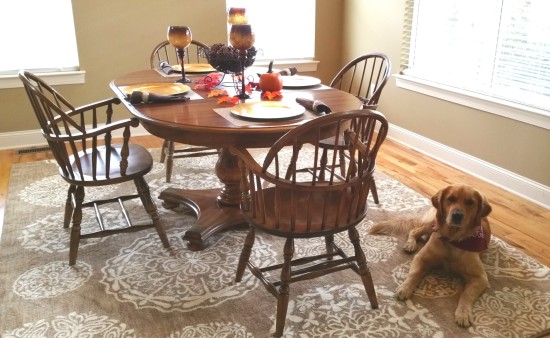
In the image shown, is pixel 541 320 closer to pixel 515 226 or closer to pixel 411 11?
pixel 515 226

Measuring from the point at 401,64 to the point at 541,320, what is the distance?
2.61 meters

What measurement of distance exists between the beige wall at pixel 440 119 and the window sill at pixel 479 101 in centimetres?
4

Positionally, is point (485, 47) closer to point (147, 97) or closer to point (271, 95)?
point (271, 95)

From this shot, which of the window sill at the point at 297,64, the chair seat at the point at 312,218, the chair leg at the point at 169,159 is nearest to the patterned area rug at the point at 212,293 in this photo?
the chair seat at the point at 312,218

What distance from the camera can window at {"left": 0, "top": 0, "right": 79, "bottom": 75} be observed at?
379 centimetres

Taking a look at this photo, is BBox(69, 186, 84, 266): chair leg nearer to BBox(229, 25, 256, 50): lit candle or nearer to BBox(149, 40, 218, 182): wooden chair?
BBox(149, 40, 218, 182): wooden chair

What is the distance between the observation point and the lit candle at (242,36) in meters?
2.13

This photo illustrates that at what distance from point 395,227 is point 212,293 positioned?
42.1 inches

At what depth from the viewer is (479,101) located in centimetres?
330

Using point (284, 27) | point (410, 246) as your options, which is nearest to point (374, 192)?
point (410, 246)

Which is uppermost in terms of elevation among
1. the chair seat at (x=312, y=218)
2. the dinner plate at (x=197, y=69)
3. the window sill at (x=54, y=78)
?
the dinner plate at (x=197, y=69)

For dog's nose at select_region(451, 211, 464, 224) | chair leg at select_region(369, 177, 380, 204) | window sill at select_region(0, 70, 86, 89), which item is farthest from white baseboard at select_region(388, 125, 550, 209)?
window sill at select_region(0, 70, 86, 89)

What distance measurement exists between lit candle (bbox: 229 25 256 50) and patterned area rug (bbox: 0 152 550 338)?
3.29 ft

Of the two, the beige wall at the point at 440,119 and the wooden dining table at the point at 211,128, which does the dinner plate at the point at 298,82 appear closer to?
the wooden dining table at the point at 211,128
